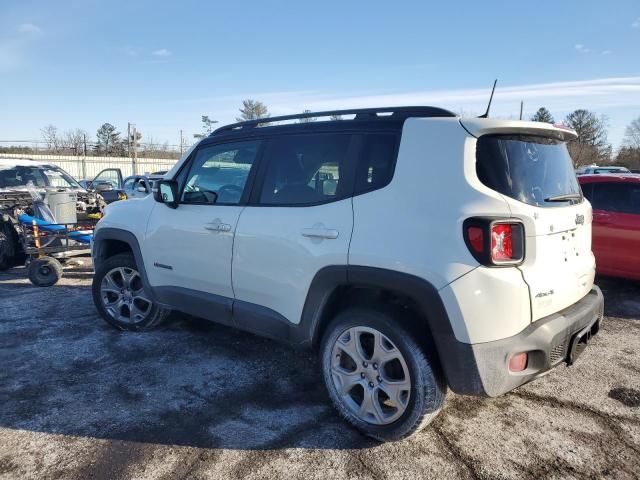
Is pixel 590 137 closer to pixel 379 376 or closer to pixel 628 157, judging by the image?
pixel 628 157

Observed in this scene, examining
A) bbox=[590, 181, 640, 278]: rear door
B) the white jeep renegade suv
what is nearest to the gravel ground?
the white jeep renegade suv

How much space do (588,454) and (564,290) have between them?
38.2 inches

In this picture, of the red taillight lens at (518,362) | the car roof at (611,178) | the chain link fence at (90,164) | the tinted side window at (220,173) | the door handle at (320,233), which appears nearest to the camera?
the red taillight lens at (518,362)

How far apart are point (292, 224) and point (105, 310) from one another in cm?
275

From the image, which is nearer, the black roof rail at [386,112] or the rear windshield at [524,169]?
the rear windshield at [524,169]

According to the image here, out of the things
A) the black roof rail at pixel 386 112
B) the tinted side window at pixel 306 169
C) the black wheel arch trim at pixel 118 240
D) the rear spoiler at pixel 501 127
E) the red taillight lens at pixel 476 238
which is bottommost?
the black wheel arch trim at pixel 118 240

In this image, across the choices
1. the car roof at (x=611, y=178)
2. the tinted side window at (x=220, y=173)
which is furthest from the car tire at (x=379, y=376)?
the car roof at (x=611, y=178)

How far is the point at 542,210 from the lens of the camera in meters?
2.77

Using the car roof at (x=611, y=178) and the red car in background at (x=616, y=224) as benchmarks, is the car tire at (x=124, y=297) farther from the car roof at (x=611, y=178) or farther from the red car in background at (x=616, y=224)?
the car roof at (x=611, y=178)

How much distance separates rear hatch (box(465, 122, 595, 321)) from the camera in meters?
2.67

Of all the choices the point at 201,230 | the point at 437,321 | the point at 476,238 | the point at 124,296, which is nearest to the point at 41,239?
the point at 124,296

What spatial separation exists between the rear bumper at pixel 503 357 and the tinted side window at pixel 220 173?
6.70 ft

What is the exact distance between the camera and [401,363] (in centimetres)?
287

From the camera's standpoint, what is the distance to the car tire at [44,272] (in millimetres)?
6863
